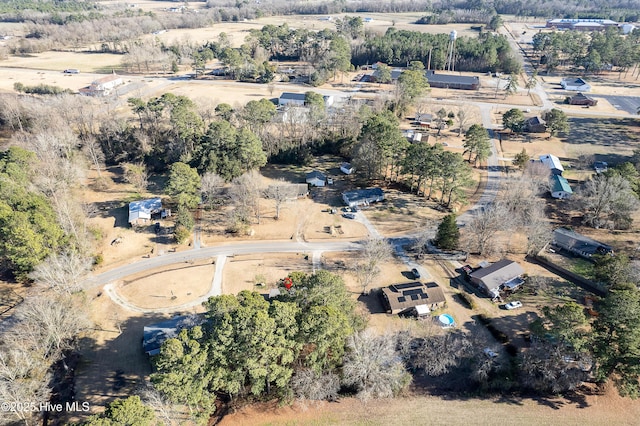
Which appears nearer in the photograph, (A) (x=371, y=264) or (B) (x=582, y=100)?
(A) (x=371, y=264)

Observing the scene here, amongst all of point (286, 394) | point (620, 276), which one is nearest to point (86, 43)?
point (286, 394)

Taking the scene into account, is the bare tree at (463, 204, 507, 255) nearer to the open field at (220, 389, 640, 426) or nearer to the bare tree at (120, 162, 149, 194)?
the open field at (220, 389, 640, 426)

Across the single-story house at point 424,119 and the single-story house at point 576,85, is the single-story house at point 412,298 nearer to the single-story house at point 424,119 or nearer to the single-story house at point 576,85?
the single-story house at point 424,119

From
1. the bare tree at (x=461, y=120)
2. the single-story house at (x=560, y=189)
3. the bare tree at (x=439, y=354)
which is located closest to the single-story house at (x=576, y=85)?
the bare tree at (x=461, y=120)

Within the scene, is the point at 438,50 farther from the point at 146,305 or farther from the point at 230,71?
the point at 146,305

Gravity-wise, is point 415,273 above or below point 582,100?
below

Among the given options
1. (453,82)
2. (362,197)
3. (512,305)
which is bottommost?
(512,305)

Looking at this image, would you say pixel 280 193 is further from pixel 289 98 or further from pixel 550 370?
pixel 289 98

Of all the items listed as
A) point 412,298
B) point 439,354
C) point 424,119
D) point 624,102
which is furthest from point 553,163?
point 624,102
